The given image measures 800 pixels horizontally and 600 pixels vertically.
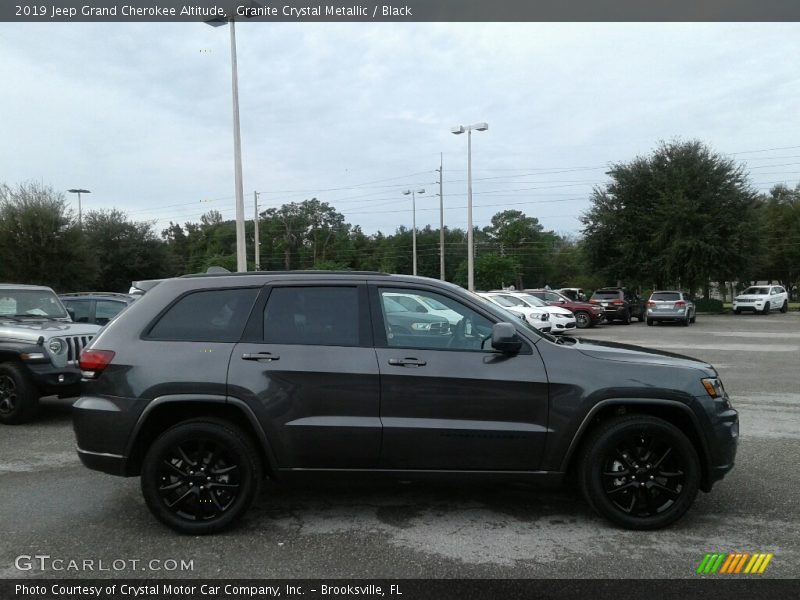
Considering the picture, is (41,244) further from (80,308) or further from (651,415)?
(651,415)

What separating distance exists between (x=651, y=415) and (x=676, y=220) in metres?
33.7

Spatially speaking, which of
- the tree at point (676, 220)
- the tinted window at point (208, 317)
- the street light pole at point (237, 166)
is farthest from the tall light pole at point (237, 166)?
the tree at point (676, 220)

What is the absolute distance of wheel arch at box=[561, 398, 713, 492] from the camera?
164 inches

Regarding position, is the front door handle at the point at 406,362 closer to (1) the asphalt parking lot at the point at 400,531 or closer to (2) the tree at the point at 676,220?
(1) the asphalt parking lot at the point at 400,531

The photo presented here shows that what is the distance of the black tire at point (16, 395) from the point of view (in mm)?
7570

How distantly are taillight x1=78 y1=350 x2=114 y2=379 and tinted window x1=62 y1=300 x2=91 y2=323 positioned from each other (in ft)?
28.4

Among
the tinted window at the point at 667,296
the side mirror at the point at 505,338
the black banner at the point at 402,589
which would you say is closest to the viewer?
the black banner at the point at 402,589

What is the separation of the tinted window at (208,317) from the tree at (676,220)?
3410 cm

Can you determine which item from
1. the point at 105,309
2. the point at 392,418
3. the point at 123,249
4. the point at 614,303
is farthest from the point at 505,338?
the point at 123,249

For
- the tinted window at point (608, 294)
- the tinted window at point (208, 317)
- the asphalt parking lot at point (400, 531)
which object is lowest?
the asphalt parking lot at point (400, 531)

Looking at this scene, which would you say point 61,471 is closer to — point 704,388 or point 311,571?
point 311,571

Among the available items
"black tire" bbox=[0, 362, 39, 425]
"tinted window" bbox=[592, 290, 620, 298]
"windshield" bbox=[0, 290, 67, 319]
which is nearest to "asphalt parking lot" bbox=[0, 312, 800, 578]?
"black tire" bbox=[0, 362, 39, 425]

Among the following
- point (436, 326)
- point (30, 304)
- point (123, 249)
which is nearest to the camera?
point (436, 326)

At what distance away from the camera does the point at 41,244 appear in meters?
33.2
